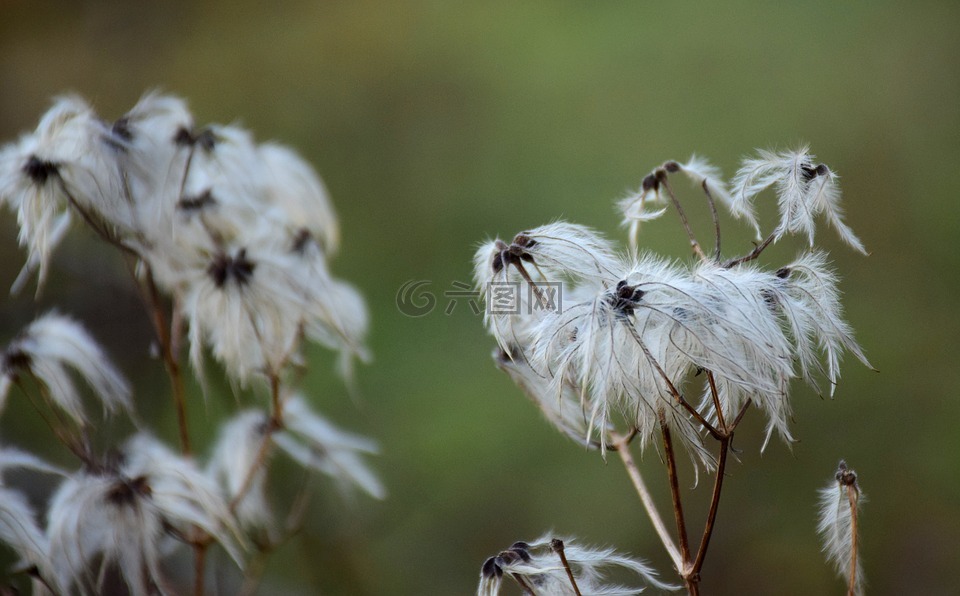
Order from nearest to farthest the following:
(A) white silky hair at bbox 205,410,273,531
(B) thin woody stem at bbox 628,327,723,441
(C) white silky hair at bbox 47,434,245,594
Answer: (B) thin woody stem at bbox 628,327,723,441
(C) white silky hair at bbox 47,434,245,594
(A) white silky hair at bbox 205,410,273,531

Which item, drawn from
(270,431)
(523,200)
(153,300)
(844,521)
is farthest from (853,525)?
(523,200)

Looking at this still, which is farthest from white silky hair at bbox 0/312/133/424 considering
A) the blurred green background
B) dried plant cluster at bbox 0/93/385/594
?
the blurred green background

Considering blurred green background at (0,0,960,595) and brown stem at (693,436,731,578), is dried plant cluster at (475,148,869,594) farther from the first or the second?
blurred green background at (0,0,960,595)

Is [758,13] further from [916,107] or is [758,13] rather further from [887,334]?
[887,334]

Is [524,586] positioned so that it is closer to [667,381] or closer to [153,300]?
[667,381]

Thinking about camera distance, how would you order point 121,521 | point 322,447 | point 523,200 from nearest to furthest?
point 121,521 → point 322,447 → point 523,200

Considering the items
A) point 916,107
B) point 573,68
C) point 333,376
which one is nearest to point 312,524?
point 333,376

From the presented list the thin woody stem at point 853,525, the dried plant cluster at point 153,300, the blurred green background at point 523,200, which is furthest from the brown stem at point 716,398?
the blurred green background at point 523,200
